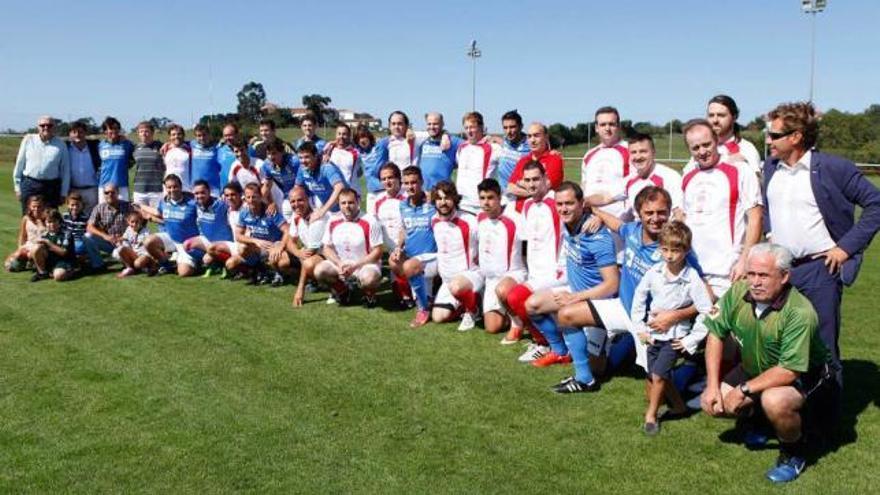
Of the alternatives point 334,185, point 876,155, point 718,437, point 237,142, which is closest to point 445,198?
point 334,185

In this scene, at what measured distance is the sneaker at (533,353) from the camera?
579cm

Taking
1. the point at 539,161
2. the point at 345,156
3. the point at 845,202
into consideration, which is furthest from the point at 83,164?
the point at 845,202

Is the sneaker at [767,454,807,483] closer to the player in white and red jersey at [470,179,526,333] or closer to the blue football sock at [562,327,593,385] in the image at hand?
the blue football sock at [562,327,593,385]

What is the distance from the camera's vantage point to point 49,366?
5570 mm

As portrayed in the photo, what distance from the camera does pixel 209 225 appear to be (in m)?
9.30

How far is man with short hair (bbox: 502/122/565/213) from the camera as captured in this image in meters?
6.52

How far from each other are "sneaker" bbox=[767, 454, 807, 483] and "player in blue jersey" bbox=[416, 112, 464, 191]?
17.2ft

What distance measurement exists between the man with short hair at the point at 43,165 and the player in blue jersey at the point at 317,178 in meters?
3.53

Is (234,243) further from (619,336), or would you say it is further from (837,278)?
(837,278)

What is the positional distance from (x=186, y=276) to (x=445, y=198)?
4108 mm

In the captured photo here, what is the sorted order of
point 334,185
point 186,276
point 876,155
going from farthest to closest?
point 876,155 < point 186,276 < point 334,185

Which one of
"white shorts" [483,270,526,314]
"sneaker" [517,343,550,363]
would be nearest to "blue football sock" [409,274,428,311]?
"white shorts" [483,270,526,314]

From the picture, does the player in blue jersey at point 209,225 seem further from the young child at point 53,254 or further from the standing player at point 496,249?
the standing player at point 496,249

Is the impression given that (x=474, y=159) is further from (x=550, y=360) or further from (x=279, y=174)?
(x=550, y=360)
